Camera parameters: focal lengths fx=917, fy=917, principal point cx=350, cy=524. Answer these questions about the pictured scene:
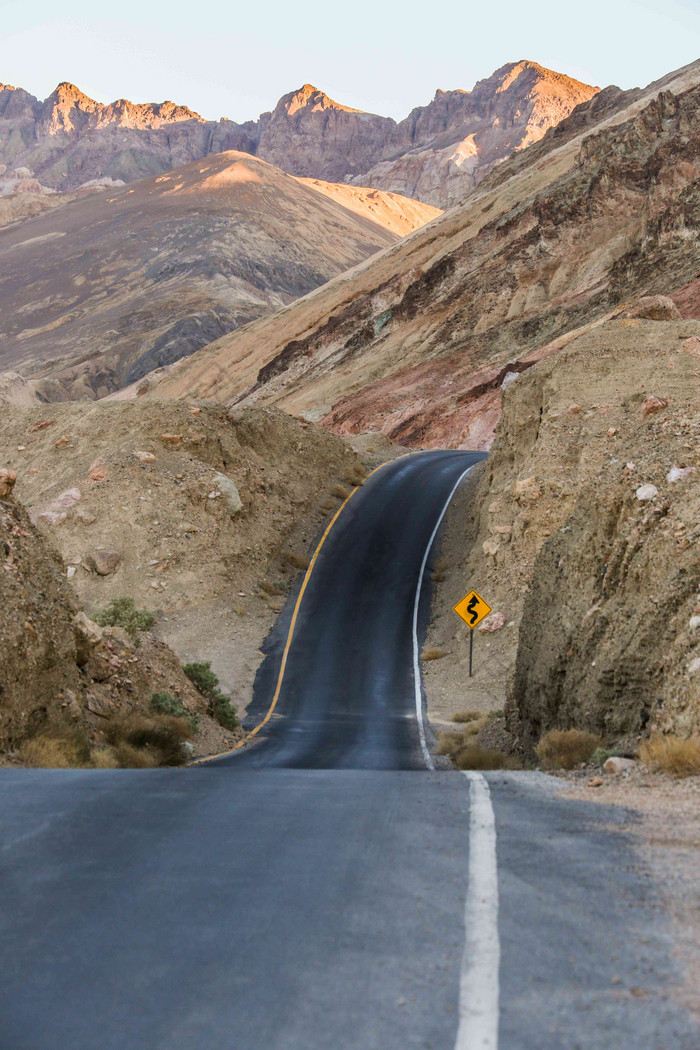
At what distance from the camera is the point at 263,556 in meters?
38.8

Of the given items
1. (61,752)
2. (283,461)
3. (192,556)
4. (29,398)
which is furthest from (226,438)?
(29,398)

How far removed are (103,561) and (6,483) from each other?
17848 mm

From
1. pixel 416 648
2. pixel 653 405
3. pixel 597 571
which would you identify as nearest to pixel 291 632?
pixel 416 648

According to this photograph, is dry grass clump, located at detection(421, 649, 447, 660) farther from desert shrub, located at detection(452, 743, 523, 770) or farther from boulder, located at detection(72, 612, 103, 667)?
boulder, located at detection(72, 612, 103, 667)

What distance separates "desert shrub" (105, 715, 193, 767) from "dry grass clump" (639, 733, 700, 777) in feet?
27.4

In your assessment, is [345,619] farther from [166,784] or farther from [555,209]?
[555,209]

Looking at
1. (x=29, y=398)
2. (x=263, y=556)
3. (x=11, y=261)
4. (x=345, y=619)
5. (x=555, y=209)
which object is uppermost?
(x=11, y=261)

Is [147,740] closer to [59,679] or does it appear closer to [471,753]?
[59,679]

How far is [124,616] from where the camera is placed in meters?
29.7

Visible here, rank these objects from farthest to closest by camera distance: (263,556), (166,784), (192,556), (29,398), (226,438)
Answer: (29,398)
(226,438)
(263,556)
(192,556)
(166,784)

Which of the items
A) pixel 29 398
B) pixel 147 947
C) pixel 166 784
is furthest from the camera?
pixel 29 398

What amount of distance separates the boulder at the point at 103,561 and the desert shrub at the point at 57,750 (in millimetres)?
21866

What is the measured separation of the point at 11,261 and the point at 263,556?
172595 mm

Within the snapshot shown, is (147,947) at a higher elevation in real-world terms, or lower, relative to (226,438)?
lower
